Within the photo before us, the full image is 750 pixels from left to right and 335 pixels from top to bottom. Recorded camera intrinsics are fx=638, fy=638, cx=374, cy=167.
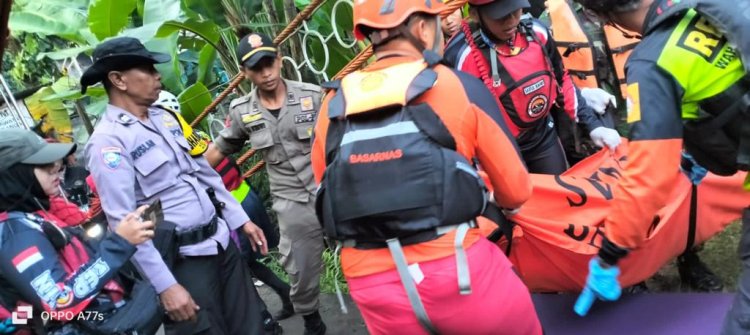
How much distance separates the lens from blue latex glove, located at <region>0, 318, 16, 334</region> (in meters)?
2.30

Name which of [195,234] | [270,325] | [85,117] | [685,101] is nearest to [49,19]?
[85,117]

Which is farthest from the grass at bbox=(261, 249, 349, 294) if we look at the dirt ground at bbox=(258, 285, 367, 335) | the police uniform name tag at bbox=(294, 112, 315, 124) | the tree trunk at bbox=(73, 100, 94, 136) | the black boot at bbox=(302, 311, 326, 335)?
the tree trunk at bbox=(73, 100, 94, 136)

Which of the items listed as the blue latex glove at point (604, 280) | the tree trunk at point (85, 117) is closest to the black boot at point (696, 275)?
the blue latex glove at point (604, 280)

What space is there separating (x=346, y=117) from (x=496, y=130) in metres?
0.48

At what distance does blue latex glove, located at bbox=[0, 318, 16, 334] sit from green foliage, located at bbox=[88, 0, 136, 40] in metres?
3.69

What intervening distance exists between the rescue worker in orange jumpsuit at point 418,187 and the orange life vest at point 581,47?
222cm

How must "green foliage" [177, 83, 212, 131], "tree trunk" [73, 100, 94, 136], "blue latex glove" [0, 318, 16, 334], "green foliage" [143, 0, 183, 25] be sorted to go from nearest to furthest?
1. "blue latex glove" [0, 318, 16, 334]
2. "green foliage" [177, 83, 212, 131]
3. "green foliage" [143, 0, 183, 25]
4. "tree trunk" [73, 100, 94, 136]

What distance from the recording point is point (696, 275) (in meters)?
3.50

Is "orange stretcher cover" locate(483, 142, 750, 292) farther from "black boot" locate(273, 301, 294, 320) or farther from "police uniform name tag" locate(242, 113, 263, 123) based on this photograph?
"black boot" locate(273, 301, 294, 320)

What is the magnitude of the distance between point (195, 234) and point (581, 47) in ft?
8.70

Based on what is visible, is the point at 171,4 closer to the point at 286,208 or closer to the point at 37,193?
the point at 286,208

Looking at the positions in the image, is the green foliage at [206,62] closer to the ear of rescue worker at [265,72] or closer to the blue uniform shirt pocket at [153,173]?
the ear of rescue worker at [265,72]

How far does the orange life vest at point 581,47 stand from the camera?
4.09 metres

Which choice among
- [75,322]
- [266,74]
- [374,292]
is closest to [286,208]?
[266,74]
